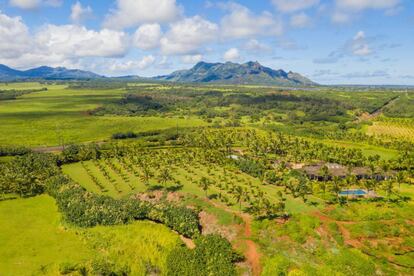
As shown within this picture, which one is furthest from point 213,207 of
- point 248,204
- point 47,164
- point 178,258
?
point 47,164

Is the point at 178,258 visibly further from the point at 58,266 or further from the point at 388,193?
the point at 388,193

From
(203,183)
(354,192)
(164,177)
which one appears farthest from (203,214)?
(354,192)

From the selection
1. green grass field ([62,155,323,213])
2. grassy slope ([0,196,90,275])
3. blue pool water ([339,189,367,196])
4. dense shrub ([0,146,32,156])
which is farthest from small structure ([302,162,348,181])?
dense shrub ([0,146,32,156])

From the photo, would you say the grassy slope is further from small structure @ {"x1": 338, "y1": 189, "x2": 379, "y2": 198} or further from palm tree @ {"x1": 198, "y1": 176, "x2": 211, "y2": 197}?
small structure @ {"x1": 338, "y1": 189, "x2": 379, "y2": 198}

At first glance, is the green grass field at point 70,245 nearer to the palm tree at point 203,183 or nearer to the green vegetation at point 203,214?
the green vegetation at point 203,214

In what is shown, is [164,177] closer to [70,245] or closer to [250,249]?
[70,245]

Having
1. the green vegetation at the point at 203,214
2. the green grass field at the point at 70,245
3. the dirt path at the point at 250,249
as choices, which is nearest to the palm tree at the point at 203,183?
the green vegetation at the point at 203,214
